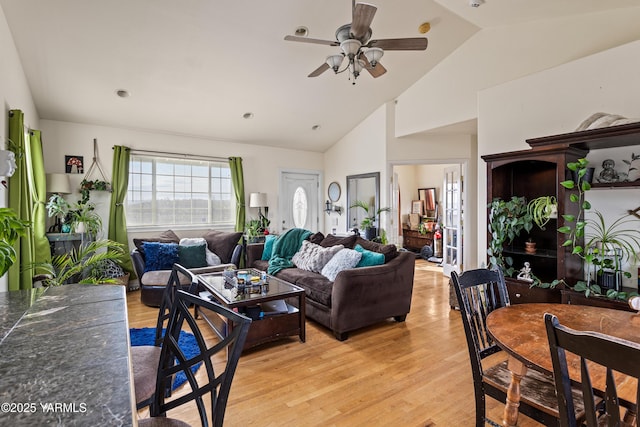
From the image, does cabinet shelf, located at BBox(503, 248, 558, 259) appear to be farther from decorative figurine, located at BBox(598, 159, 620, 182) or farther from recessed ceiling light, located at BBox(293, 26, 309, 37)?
recessed ceiling light, located at BBox(293, 26, 309, 37)

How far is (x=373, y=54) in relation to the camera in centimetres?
273

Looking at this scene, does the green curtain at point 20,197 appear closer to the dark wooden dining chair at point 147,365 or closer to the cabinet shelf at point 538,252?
the dark wooden dining chair at point 147,365

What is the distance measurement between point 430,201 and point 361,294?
215 inches

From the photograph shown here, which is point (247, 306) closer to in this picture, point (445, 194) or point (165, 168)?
point (165, 168)

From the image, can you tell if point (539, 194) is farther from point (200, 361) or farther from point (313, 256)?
point (200, 361)

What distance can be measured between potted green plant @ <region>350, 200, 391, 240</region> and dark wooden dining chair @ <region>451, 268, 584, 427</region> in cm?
366

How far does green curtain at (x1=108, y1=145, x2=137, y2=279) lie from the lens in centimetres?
496

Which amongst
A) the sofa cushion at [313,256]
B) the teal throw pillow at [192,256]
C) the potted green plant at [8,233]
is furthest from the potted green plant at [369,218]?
the potted green plant at [8,233]

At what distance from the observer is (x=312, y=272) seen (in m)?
3.97

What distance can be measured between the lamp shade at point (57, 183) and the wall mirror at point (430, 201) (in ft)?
23.3

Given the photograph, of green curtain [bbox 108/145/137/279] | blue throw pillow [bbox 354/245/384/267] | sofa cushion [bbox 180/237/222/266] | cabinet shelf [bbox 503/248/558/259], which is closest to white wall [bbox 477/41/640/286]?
cabinet shelf [bbox 503/248/558/259]

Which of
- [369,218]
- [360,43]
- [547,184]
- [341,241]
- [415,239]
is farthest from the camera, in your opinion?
[415,239]

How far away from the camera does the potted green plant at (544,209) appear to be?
2.93 meters

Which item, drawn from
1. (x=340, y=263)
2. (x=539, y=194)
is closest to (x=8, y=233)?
(x=340, y=263)
